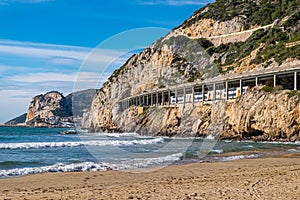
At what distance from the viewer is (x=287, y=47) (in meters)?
63.3

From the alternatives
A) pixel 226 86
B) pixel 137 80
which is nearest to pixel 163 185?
pixel 226 86

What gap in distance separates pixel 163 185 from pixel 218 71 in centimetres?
6425

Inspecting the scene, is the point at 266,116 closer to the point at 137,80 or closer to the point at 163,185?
the point at 163,185

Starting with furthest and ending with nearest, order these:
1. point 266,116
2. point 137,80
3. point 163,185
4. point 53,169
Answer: point 137,80, point 266,116, point 53,169, point 163,185

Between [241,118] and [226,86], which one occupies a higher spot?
[226,86]

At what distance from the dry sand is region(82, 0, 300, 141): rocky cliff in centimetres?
2502

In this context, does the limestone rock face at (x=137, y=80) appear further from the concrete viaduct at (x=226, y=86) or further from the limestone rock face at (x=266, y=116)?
the limestone rock face at (x=266, y=116)

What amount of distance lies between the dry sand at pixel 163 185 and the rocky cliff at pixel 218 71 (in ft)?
82.1

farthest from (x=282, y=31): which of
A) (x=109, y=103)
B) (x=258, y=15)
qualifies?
(x=109, y=103)

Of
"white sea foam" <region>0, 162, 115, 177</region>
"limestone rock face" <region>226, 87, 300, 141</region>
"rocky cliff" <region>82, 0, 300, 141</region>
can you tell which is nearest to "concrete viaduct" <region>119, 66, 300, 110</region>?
"rocky cliff" <region>82, 0, 300, 141</region>

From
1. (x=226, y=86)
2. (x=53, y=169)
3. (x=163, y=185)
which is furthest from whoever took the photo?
(x=226, y=86)

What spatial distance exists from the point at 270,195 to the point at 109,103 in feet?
322

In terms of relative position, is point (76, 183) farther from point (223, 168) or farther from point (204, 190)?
point (223, 168)

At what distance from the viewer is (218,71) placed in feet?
247
